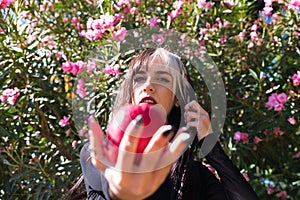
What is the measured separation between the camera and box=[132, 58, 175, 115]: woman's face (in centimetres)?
83

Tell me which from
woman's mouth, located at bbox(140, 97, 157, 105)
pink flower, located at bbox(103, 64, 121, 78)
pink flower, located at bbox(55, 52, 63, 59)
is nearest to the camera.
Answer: woman's mouth, located at bbox(140, 97, 157, 105)

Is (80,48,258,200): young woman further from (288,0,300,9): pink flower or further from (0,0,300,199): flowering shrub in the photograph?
(288,0,300,9): pink flower

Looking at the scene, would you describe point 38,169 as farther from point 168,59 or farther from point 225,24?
point 168,59

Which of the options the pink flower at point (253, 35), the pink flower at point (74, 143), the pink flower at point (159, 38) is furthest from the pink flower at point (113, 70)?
the pink flower at point (253, 35)

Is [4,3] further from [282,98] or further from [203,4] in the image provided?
[282,98]

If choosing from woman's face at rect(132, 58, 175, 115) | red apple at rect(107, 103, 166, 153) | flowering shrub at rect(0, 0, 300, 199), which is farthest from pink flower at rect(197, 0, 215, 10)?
red apple at rect(107, 103, 166, 153)

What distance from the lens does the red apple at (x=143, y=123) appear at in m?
0.63

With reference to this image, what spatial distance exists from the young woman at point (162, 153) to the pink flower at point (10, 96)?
940 millimetres

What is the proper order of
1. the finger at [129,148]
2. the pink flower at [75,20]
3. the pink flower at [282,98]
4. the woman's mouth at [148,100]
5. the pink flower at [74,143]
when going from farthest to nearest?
the pink flower at [75,20] → the pink flower at [282,98] → the pink flower at [74,143] → the woman's mouth at [148,100] → the finger at [129,148]

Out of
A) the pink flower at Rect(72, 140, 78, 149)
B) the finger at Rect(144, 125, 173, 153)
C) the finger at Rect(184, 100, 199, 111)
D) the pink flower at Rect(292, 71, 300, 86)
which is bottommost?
the pink flower at Rect(72, 140, 78, 149)

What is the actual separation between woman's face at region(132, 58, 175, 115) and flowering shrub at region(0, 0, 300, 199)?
2.64 feet

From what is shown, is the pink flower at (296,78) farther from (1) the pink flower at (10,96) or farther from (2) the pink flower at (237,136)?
(1) the pink flower at (10,96)

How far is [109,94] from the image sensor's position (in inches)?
66.7

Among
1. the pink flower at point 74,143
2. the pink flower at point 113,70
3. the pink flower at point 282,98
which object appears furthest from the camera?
the pink flower at point 282,98
